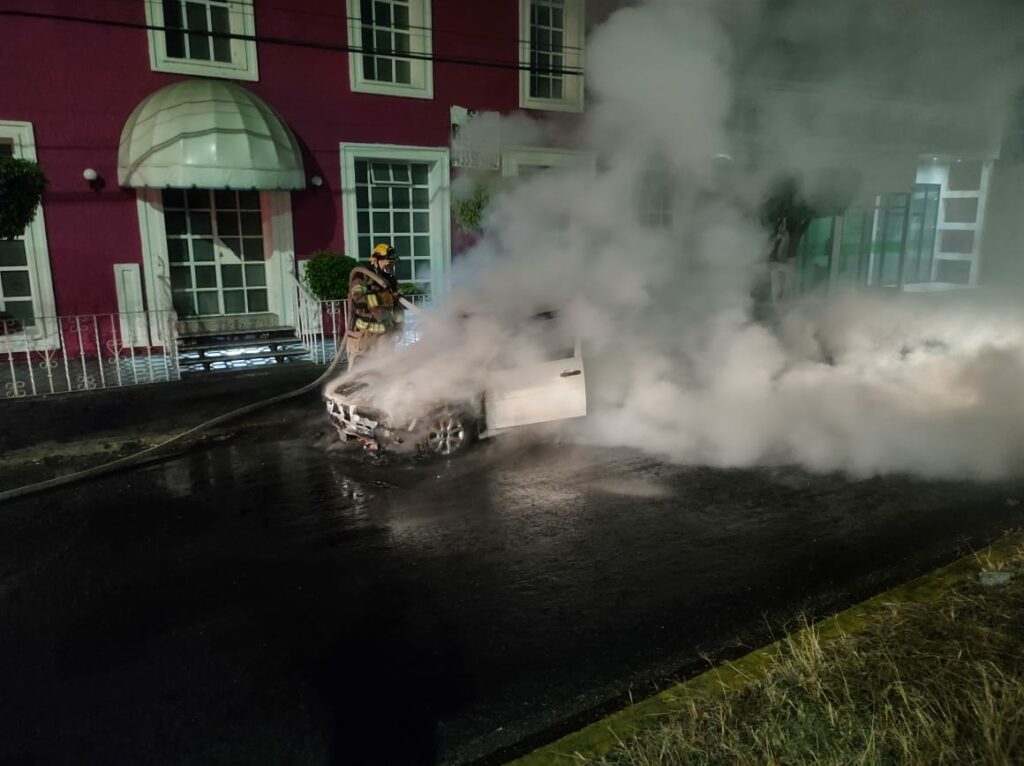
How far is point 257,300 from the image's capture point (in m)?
13.4

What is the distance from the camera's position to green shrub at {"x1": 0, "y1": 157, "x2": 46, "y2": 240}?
9.36m

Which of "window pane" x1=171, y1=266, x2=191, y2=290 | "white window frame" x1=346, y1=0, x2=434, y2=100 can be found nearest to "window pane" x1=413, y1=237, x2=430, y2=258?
"white window frame" x1=346, y1=0, x2=434, y2=100

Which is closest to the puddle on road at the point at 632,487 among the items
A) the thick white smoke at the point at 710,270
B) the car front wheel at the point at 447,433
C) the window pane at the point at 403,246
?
the thick white smoke at the point at 710,270

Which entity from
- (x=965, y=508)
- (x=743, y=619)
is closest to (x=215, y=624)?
(x=743, y=619)

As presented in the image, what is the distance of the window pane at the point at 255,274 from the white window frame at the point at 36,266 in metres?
2.96

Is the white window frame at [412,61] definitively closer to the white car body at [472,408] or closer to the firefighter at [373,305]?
the firefighter at [373,305]

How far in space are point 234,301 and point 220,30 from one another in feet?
14.3

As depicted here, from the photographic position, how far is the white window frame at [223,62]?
38.0 ft

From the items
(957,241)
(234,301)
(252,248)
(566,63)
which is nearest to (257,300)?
(234,301)

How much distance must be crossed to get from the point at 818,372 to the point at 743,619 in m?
5.39

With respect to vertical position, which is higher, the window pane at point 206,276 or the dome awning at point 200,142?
the dome awning at point 200,142

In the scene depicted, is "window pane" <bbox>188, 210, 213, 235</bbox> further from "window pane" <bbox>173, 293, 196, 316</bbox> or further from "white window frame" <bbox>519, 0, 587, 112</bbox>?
"white window frame" <bbox>519, 0, 587, 112</bbox>

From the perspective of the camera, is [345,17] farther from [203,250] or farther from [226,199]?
[203,250]

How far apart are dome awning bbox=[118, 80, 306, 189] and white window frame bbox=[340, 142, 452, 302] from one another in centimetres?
183
